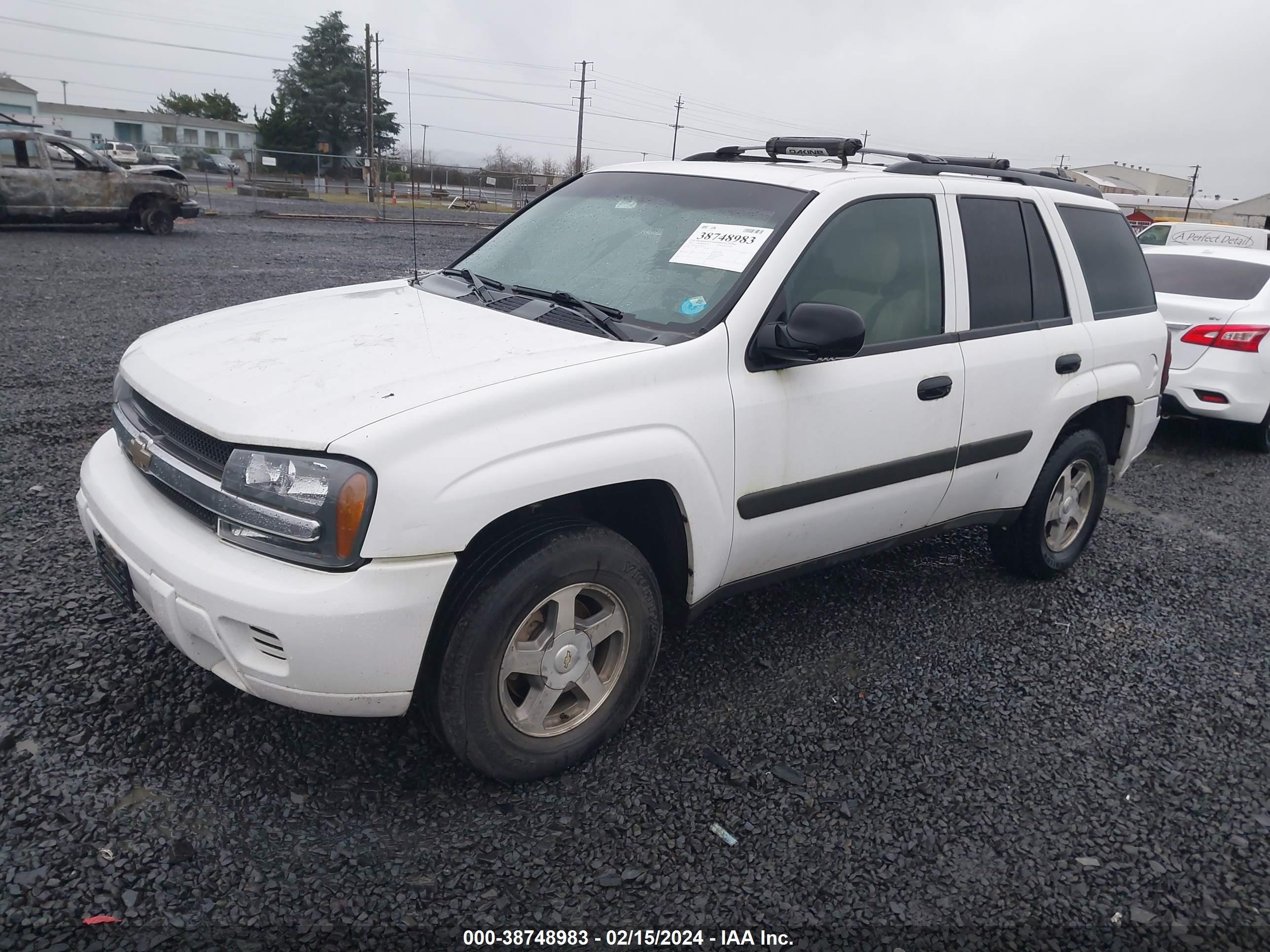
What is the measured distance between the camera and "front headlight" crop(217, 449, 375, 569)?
222cm

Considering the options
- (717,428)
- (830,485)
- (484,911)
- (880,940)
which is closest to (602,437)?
(717,428)

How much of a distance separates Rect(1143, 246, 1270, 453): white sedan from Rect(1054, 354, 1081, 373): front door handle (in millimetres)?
3317

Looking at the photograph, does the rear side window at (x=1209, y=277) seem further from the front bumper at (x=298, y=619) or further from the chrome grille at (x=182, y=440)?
the chrome grille at (x=182, y=440)

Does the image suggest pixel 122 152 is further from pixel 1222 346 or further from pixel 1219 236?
pixel 1222 346

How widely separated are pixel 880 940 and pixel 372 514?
1.65m

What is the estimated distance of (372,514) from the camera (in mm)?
2215

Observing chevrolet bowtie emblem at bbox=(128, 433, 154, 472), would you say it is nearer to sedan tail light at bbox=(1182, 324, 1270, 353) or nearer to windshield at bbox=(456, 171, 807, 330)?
windshield at bbox=(456, 171, 807, 330)

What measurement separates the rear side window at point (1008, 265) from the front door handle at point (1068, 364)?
19 cm

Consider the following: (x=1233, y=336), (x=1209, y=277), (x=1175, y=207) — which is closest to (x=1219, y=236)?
(x=1209, y=277)

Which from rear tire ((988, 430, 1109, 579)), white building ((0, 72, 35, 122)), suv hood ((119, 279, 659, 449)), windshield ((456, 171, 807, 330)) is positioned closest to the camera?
suv hood ((119, 279, 659, 449))

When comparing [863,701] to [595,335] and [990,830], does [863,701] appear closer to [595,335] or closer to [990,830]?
[990,830]

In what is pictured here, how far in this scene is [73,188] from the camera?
15664mm

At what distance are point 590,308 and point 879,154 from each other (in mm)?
1826

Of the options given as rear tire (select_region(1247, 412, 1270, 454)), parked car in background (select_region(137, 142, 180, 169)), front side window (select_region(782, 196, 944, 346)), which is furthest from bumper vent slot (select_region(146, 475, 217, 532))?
parked car in background (select_region(137, 142, 180, 169))
